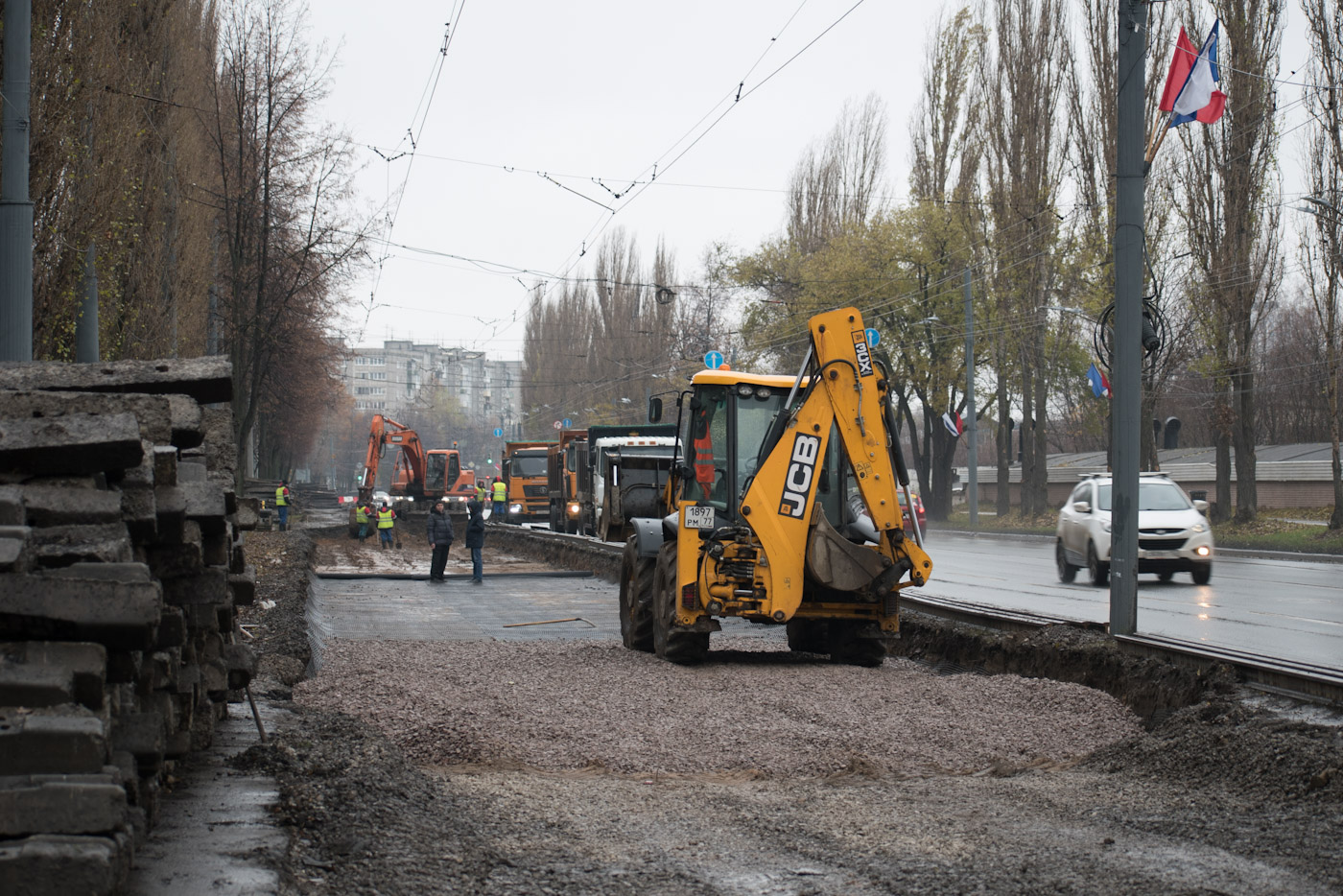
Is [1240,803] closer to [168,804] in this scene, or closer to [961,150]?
[168,804]

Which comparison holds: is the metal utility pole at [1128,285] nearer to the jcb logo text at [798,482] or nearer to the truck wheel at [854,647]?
the truck wheel at [854,647]

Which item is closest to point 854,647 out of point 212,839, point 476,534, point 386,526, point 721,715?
point 721,715

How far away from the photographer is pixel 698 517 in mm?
11781

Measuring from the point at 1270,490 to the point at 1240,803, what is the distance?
5130 cm

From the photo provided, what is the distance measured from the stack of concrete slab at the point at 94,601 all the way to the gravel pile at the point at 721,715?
252 cm

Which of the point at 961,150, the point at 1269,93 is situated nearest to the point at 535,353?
the point at 961,150

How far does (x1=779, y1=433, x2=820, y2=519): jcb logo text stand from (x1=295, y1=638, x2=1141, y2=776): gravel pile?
55.3 inches

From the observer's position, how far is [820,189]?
59.1 meters

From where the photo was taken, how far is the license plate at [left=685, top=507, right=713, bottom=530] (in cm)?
1176

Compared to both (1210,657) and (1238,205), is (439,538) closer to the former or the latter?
(1210,657)

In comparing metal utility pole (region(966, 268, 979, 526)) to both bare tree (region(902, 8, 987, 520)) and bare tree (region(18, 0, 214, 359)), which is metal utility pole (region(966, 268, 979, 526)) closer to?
bare tree (region(902, 8, 987, 520))

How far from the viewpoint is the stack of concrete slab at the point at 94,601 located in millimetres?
4043

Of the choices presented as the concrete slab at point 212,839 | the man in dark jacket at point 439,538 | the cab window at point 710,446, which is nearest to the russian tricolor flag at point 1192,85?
the cab window at point 710,446

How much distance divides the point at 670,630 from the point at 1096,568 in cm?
1172
